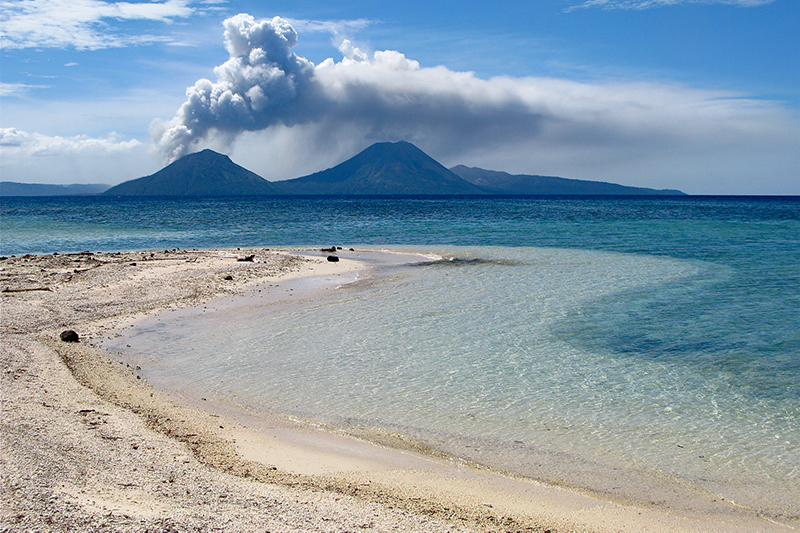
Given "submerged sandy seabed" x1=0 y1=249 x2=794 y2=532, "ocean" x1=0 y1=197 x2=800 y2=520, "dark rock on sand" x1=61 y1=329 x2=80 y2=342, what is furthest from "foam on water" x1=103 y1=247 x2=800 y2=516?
"dark rock on sand" x1=61 y1=329 x2=80 y2=342

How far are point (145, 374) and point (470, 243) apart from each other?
35.8 meters

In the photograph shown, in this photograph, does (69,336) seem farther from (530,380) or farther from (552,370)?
(552,370)

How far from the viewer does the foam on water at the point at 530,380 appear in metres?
8.55

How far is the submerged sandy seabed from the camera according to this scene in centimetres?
617

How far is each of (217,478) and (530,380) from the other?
Answer: 7.20m

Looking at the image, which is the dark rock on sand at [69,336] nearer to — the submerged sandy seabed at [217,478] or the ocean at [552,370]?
the ocean at [552,370]

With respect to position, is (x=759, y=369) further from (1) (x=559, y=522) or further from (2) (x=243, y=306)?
(2) (x=243, y=306)

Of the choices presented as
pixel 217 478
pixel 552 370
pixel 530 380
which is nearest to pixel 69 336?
pixel 217 478

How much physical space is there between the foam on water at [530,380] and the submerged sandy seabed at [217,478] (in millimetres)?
689

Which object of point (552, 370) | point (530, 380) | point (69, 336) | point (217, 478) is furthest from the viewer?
point (69, 336)

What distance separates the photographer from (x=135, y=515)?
5.98 metres

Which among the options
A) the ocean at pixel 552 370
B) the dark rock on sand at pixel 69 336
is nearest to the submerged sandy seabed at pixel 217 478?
the ocean at pixel 552 370

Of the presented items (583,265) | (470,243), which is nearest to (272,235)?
(470,243)

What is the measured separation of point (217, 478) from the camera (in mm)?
7211
